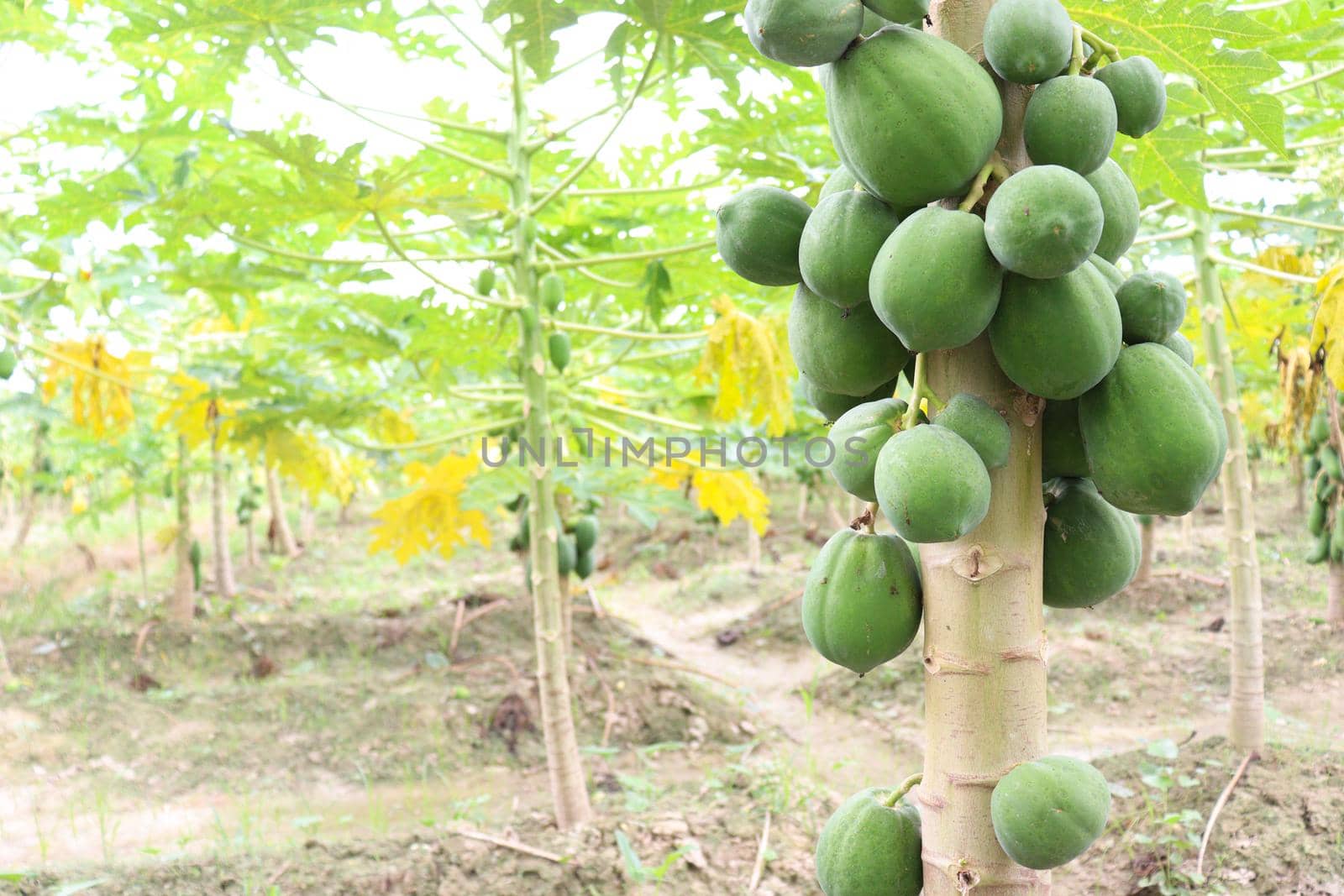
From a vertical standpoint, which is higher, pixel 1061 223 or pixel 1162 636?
pixel 1061 223

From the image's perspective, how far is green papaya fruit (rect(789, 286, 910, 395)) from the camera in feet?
3.16

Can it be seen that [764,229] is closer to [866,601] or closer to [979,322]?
[979,322]

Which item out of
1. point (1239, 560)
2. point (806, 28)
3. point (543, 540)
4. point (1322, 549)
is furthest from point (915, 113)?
point (1322, 549)

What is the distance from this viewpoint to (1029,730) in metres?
0.87

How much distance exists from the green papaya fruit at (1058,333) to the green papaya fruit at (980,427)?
0.13ft

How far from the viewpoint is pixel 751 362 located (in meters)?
3.54

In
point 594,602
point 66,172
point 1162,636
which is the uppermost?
point 66,172

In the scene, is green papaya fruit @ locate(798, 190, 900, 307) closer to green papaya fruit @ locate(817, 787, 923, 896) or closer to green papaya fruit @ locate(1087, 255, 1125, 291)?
green papaya fruit @ locate(1087, 255, 1125, 291)

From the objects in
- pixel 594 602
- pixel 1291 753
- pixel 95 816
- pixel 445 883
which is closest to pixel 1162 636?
pixel 1291 753

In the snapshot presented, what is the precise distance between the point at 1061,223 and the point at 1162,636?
6193mm

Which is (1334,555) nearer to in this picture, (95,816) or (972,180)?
(972,180)

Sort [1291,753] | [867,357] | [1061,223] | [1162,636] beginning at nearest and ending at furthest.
Answer: [1061,223] → [867,357] → [1291,753] → [1162,636]

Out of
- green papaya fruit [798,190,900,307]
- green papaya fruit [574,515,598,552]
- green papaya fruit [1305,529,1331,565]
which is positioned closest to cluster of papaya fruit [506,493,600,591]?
green papaya fruit [574,515,598,552]

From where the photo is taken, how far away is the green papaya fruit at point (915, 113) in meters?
0.81
